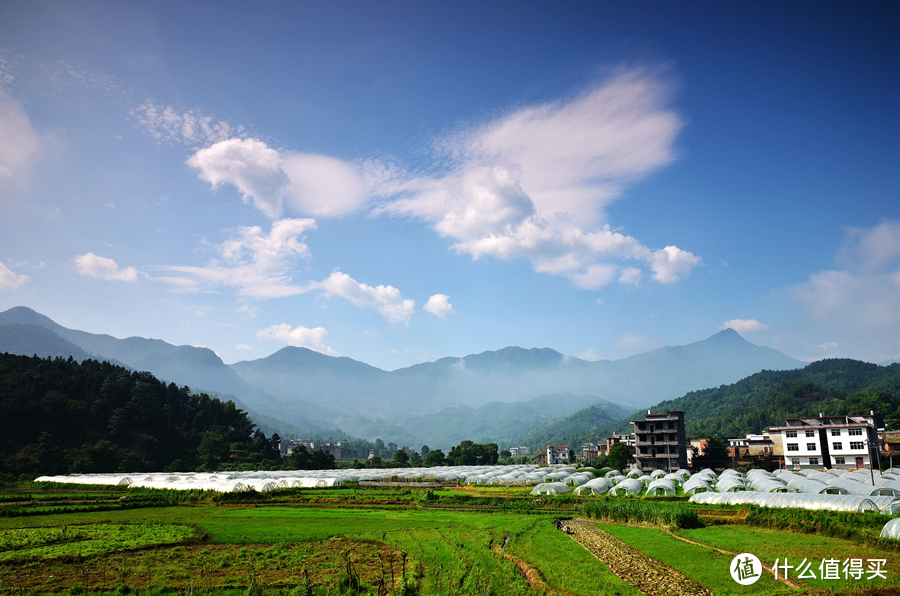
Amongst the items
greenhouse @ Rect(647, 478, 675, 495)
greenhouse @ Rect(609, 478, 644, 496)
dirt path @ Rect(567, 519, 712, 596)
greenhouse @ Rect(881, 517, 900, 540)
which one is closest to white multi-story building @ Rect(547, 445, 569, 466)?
greenhouse @ Rect(609, 478, 644, 496)

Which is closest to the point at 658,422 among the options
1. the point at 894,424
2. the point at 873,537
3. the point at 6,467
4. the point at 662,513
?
the point at 894,424

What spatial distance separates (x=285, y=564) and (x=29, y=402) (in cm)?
9169

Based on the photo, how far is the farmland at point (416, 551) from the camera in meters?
17.4

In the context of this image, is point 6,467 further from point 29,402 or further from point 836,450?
point 836,450

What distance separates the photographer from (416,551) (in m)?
23.4

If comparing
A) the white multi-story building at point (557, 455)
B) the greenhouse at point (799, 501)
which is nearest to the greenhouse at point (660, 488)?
the greenhouse at point (799, 501)

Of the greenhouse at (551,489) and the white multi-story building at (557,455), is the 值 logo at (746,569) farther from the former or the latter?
the white multi-story building at (557,455)

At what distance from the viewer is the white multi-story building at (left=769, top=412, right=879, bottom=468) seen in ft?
203

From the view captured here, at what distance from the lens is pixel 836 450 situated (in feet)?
208

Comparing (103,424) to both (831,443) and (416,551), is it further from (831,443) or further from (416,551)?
(831,443)

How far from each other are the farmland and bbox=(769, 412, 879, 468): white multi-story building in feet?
145

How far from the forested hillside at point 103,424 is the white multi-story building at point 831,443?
93611 mm

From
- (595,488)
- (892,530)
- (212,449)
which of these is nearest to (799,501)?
(892,530)

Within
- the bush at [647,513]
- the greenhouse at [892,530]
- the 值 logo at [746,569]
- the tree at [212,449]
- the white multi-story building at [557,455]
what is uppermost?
the greenhouse at [892,530]
